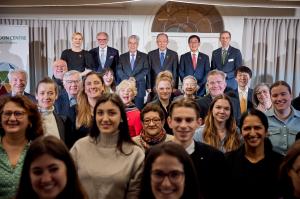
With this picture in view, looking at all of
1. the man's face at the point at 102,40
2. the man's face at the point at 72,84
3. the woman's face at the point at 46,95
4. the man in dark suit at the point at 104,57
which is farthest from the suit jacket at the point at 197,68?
the woman's face at the point at 46,95

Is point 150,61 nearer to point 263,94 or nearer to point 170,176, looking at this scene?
point 263,94

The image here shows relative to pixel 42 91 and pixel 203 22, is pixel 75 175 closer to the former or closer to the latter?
pixel 42 91

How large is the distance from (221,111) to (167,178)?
1.55 meters

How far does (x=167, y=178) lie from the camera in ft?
6.04

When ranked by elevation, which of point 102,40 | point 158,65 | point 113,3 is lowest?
point 158,65

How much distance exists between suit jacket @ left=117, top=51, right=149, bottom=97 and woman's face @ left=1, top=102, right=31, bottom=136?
4440 millimetres

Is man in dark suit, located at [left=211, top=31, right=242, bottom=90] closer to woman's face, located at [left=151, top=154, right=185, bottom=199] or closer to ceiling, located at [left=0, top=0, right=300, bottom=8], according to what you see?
ceiling, located at [left=0, top=0, right=300, bottom=8]

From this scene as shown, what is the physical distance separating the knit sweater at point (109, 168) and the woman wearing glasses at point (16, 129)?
295mm

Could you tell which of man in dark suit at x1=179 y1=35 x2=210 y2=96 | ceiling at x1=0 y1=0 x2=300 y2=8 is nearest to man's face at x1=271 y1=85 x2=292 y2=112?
man in dark suit at x1=179 y1=35 x2=210 y2=96

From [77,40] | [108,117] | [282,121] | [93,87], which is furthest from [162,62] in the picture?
[108,117]

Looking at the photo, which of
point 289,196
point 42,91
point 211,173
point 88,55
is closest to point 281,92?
point 211,173

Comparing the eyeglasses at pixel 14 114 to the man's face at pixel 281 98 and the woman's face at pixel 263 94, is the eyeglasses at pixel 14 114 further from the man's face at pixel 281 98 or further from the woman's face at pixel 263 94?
the woman's face at pixel 263 94

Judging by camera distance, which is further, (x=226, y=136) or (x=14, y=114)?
(x=226, y=136)

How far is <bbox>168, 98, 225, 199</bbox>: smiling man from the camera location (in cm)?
246
